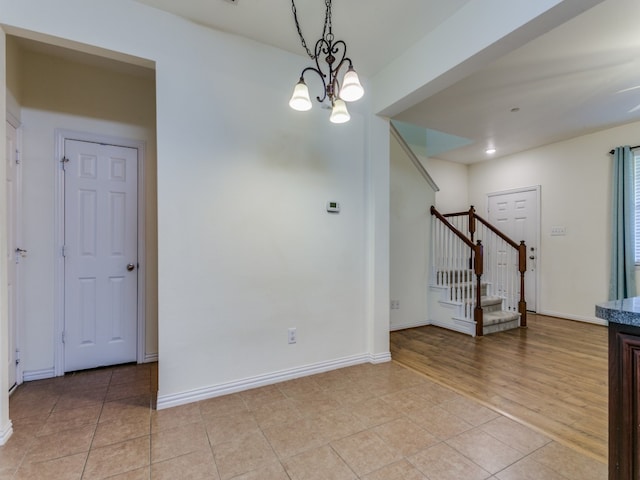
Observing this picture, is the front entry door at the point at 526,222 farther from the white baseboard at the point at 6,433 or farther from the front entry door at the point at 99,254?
the white baseboard at the point at 6,433

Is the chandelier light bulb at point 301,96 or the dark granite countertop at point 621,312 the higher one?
the chandelier light bulb at point 301,96

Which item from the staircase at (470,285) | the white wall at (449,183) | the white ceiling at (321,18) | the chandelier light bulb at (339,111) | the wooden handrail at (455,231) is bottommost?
the staircase at (470,285)

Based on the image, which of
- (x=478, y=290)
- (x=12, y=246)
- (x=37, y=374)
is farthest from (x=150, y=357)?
(x=478, y=290)

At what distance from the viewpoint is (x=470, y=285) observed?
4.08m

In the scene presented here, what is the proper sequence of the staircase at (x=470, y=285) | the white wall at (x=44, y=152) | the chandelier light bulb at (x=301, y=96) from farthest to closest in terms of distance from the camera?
1. the staircase at (x=470, y=285)
2. the white wall at (x=44, y=152)
3. the chandelier light bulb at (x=301, y=96)

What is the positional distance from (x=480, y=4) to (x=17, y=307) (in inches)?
159

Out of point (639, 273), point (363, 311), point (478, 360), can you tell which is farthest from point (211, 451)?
point (639, 273)

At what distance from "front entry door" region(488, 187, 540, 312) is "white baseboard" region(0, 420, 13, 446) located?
248 inches

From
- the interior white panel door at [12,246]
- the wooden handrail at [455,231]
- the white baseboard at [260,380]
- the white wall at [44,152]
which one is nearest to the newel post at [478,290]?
the wooden handrail at [455,231]

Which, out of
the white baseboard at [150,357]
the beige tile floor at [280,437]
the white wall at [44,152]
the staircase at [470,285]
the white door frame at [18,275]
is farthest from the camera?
the staircase at [470,285]

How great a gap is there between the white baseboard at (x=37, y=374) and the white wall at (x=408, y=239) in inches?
141

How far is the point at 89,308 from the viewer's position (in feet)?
9.01

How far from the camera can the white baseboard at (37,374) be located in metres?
2.51

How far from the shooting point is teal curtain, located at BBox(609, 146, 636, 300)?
3922mm
